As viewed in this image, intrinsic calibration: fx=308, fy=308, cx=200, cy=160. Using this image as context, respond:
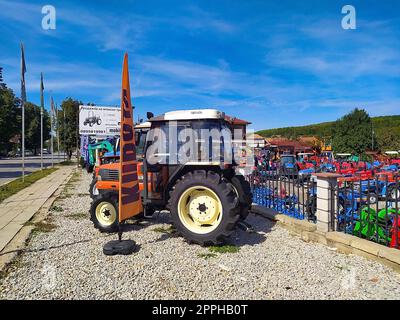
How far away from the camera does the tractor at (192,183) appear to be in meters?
4.58

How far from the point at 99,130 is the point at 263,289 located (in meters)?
22.1

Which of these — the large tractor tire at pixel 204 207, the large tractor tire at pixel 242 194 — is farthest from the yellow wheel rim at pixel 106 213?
the large tractor tire at pixel 242 194

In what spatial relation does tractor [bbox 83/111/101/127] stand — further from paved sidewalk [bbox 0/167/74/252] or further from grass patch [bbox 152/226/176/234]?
grass patch [bbox 152/226/176/234]

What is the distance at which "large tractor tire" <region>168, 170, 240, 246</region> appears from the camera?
177 inches

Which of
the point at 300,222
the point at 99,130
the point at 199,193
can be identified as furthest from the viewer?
the point at 99,130

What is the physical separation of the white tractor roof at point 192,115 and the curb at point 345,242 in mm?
2378

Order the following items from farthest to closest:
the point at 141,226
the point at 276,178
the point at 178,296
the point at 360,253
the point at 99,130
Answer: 1. the point at 99,130
2. the point at 276,178
3. the point at 141,226
4. the point at 360,253
5. the point at 178,296

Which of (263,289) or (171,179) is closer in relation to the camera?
(263,289)

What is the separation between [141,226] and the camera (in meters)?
6.06

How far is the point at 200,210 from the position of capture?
480 centimetres

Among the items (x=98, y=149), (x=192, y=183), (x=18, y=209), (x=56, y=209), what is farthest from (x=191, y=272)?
(x=98, y=149)

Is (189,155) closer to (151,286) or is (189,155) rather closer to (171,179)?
(171,179)

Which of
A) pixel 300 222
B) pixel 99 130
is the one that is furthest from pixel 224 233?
pixel 99 130

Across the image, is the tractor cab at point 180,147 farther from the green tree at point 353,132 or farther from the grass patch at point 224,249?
the green tree at point 353,132
